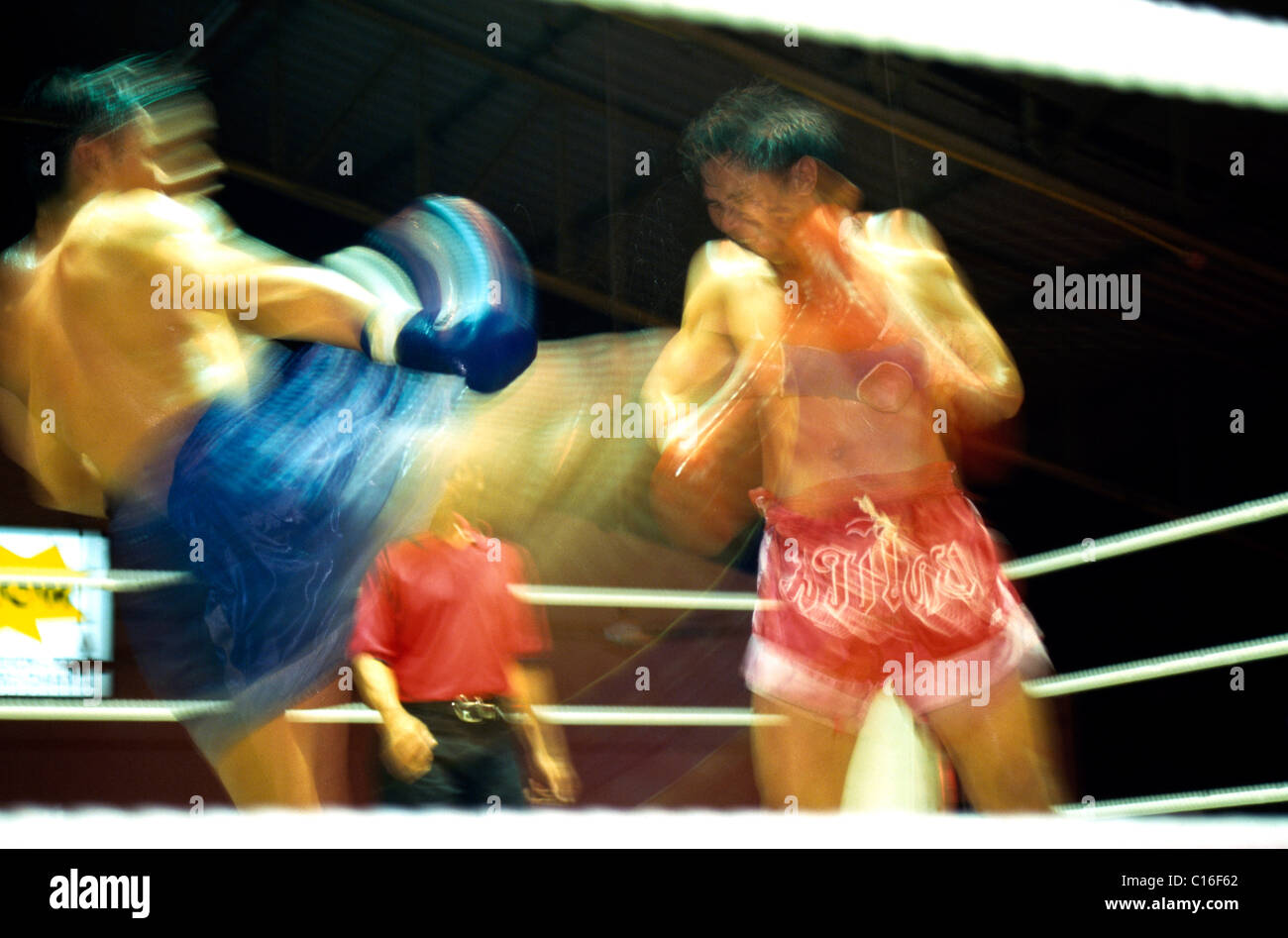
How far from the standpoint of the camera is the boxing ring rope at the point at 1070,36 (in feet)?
5.98

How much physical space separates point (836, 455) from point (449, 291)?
511mm

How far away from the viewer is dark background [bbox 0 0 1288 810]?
1711 mm

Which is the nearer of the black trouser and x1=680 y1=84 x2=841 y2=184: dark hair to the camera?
the black trouser

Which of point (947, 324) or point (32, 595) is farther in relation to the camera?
point (947, 324)

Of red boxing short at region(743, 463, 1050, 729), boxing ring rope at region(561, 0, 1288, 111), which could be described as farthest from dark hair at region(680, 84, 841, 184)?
red boxing short at region(743, 463, 1050, 729)

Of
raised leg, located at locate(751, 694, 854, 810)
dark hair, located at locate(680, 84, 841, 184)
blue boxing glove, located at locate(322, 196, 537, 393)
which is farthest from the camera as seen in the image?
dark hair, located at locate(680, 84, 841, 184)

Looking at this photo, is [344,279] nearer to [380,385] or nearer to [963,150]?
[380,385]

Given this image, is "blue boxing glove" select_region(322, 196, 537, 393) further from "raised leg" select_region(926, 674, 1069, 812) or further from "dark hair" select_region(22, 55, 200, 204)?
"raised leg" select_region(926, 674, 1069, 812)

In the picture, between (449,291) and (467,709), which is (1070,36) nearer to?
(449,291)

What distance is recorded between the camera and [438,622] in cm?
167

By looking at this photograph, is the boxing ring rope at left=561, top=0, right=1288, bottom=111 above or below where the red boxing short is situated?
above

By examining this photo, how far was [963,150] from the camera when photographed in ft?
6.09

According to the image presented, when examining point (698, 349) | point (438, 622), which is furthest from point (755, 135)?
point (438, 622)

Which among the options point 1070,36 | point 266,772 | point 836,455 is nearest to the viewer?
point 266,772
